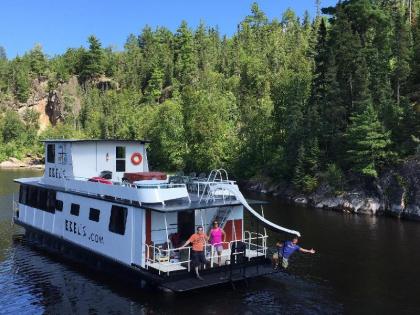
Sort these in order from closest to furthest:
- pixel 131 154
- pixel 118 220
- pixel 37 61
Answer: pixel 118 220 → pixel 131 154 → pixel 37 61

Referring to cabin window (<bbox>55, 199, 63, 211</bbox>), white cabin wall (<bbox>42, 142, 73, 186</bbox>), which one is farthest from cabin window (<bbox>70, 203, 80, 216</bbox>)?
white cabin wall (<bbox>42, 142, 73, 186</bbox>)

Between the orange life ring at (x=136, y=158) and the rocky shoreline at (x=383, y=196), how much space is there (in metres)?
28.5

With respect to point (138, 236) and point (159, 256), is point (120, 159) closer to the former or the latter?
point (138, 236)

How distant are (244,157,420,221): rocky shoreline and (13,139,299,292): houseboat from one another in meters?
27.4

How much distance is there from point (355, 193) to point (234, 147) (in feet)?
114

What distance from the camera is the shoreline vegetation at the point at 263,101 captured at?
5309 centimetres

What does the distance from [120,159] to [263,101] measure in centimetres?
6300

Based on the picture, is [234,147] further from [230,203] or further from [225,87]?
[230,203]

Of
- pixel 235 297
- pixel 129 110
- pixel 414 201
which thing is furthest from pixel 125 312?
pixel 129 110

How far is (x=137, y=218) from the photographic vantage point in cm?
2220

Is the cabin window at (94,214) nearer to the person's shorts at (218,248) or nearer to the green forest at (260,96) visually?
the person's shorts at (218,248)

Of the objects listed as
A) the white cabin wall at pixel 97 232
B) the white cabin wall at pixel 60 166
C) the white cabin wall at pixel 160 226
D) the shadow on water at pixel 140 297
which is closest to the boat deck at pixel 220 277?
the shadow on water at pixel 140 297

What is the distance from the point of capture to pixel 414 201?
4675 centimetres

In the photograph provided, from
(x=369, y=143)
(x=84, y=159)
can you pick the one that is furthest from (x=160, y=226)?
(x=369, y=143)
